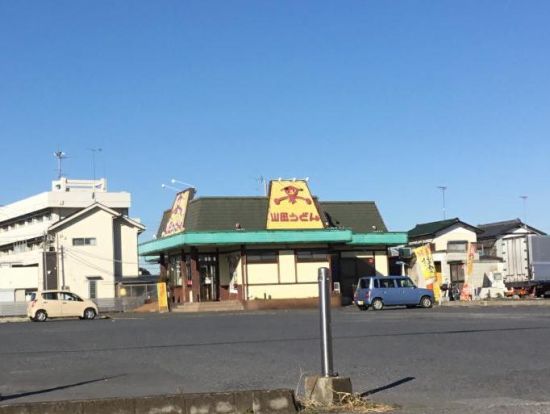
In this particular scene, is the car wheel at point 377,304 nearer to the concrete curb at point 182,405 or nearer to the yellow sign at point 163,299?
the yellow sign at point 163,299

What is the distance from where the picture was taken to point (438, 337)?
17.2 metres

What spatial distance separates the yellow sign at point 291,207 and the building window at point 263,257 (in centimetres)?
161

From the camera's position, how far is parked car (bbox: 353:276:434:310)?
124 ft

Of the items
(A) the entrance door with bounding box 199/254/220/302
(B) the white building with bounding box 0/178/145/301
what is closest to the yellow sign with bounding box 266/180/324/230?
(A) the entrance door with bounding box 199/254/220/302

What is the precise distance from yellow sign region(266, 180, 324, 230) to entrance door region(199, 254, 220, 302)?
4.71m

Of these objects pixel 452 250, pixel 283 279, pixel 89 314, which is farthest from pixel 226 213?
pixel 452 250

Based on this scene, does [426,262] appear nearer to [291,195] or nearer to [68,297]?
[291,195]

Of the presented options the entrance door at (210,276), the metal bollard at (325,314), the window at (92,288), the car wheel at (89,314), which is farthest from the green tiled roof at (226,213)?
the metal bollard at (325,314)

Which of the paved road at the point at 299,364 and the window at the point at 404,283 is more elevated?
the window at the point at 404,283

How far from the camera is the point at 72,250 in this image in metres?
66.6

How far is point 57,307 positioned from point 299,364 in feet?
93.5

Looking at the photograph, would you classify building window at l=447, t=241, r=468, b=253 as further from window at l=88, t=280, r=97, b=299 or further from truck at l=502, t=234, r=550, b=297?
window at l=88, t=280, r=97, b=299

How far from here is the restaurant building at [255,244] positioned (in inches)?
1735

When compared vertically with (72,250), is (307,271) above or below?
below
